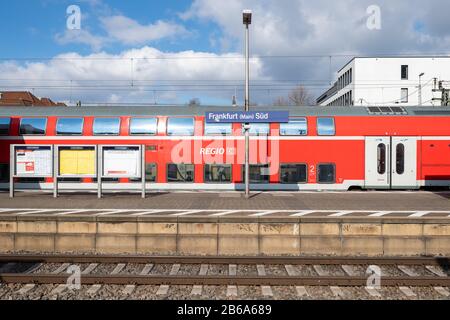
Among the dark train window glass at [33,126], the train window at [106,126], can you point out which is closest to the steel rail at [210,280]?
the train window at [106,126]

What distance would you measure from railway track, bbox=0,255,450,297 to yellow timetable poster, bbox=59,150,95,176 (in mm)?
5116

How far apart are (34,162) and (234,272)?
891cm

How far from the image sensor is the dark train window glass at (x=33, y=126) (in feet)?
53.3

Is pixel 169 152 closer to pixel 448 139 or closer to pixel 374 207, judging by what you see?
pixel 374 207

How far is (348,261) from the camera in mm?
8047

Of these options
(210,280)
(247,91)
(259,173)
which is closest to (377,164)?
(259,173)

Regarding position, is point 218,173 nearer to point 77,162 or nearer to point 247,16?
point 77,162

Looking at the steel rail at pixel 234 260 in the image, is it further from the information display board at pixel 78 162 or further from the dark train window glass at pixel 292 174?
the dark train window glass at pixel 292 174

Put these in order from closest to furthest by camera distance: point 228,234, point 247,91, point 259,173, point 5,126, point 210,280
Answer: point 210,280 < point 228,234 < point 247,91 < point 259,173 < point 5,126

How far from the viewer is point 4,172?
16.4 metres

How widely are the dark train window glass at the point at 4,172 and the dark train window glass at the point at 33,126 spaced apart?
163 cm

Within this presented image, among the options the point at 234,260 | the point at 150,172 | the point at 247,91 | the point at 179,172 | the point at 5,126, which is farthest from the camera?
the point at 5,126
